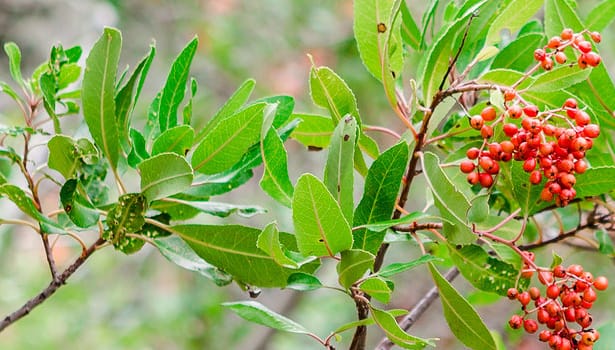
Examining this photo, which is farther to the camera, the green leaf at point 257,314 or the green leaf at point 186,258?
the green leaf at point 186,258

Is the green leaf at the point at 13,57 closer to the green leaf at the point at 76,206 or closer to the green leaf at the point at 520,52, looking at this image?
the green leaf at the point at 76,206

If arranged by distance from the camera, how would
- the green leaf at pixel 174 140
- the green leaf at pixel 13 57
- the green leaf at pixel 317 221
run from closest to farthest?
1. the green leaf at pixel 317 221
2. the green leaf at pixel 174 140
3. the green leaf at pixel 13 57

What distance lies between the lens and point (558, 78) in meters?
0.70

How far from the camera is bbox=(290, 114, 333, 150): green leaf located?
0.82 meters

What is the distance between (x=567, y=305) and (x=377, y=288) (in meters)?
0.20

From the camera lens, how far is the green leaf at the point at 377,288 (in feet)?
2.16

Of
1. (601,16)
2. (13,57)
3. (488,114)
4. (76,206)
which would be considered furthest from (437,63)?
(13,57)

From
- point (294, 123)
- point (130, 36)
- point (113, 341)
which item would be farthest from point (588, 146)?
point (130, 36)

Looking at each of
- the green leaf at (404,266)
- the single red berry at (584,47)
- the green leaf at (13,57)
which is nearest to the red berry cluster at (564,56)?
the single red berry at (584,47)

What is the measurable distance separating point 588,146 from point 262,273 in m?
0.34

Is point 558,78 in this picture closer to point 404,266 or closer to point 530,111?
point 530,111

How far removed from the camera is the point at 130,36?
10.3 feet

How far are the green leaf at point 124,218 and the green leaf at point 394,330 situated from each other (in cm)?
26

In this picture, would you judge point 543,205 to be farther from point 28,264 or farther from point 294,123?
point 28,264
